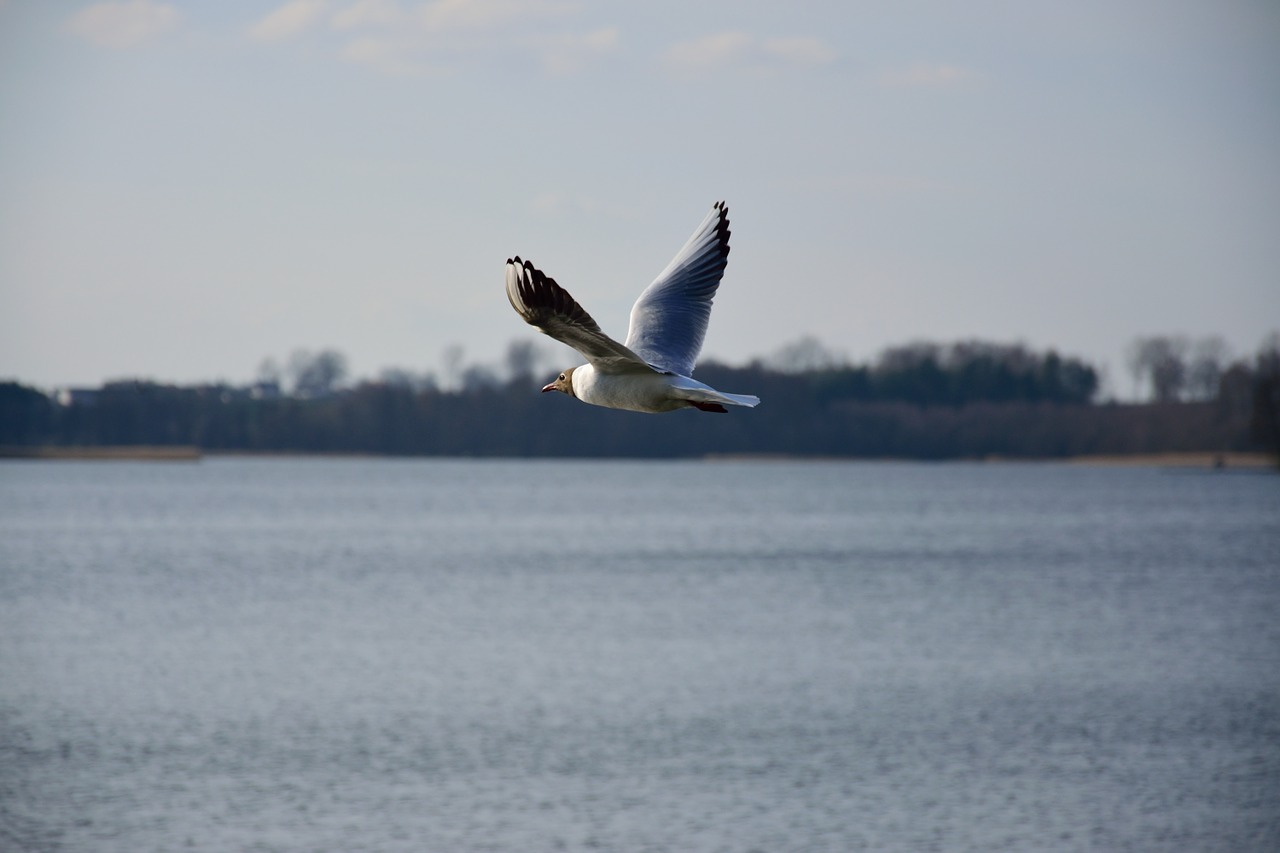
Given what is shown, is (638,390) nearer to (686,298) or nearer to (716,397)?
(716,397)

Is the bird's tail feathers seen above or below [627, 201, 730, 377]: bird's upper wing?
below

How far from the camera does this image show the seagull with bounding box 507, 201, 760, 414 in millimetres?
7410

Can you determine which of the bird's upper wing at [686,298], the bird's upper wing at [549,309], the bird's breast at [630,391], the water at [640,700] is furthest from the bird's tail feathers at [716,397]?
the water at [640,700]

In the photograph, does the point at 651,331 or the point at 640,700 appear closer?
the point at 651,331

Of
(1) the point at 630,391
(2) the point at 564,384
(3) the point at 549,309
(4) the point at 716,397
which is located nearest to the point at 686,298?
(2) the point at 564,384

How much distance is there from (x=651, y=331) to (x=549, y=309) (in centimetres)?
197

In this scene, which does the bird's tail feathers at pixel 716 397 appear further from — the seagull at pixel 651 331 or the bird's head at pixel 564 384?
the bird's head at pixel 564 384

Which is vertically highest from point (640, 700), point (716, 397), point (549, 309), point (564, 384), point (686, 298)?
point (686, 298)

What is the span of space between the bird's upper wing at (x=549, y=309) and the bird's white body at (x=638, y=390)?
0.38 metres

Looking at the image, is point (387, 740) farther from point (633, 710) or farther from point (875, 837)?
point (875, 837)

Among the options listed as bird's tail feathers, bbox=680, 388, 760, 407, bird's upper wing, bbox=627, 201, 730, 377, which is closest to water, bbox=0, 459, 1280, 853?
bird's upper wing, bbox=627, 201, 730, 377

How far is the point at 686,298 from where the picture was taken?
375 inches

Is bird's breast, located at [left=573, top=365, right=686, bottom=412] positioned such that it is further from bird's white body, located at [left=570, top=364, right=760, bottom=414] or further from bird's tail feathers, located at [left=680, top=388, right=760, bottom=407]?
bird's tail feathers, located at [left=680, top=388, right=760, bottom=407]

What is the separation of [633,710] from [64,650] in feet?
80.1
